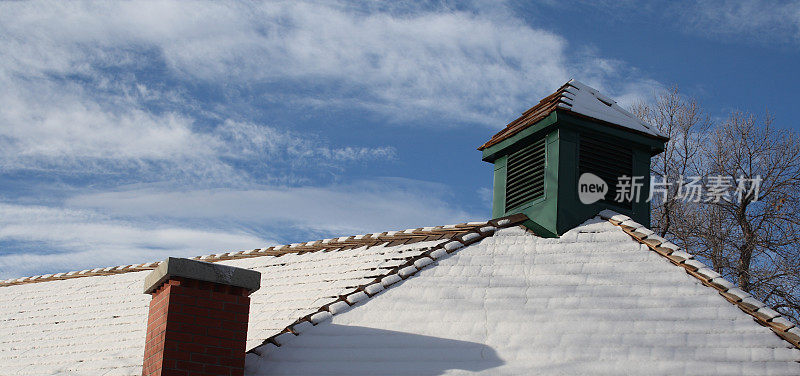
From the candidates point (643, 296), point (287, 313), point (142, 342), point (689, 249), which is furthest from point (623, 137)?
point (689, 249)

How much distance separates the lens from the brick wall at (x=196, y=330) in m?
6.54

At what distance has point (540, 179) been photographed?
33.9 feet

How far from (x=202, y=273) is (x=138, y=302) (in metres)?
3.91

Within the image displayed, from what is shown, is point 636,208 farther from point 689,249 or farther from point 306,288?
point 689,249

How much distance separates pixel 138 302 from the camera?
33.6 ft

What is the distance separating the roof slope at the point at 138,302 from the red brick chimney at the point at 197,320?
30.8 inches

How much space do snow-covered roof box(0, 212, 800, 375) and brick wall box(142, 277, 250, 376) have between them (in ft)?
1.42

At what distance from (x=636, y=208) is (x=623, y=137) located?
3.17ft

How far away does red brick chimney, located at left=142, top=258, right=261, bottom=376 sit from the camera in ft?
21.5

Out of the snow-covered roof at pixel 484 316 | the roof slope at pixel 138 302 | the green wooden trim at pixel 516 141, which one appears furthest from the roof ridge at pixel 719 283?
the roof slope at pixel 138 302

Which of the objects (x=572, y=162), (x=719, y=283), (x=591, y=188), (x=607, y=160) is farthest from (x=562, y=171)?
(x=719, y=283)

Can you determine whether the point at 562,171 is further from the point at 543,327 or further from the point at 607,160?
the point at 543,327

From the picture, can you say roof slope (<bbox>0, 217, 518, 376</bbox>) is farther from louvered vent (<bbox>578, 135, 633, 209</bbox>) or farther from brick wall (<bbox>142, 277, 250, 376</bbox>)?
louvered vent (<bbox>578, 135, 633, 209</bbox>)

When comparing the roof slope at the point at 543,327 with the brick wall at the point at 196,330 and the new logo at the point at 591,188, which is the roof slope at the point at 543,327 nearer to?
the brick wall at the point at 196,330
